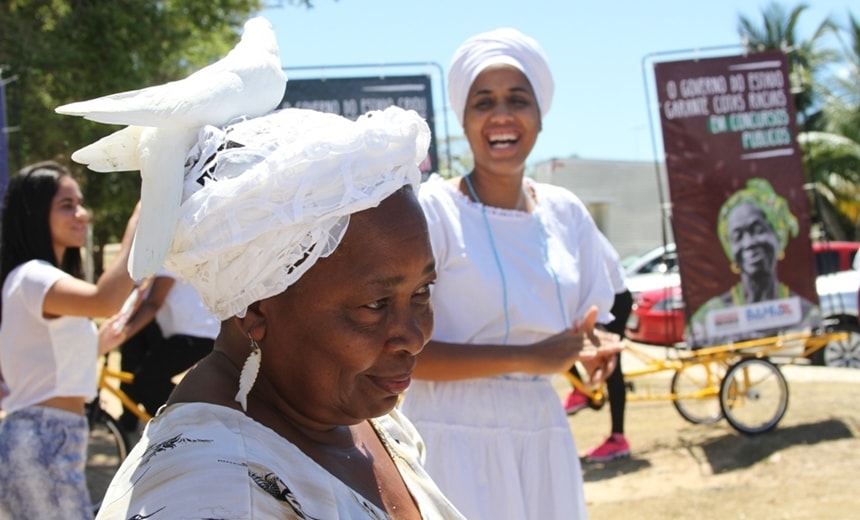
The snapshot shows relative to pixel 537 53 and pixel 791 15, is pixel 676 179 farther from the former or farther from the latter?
pixel 791 15

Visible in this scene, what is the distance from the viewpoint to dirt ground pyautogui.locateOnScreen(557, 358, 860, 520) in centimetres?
644

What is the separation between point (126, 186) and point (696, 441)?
9.91 meters

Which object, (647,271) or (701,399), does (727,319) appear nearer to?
(701,399)

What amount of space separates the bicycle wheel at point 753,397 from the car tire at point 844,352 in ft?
12.4

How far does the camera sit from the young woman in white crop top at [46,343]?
12.2ft

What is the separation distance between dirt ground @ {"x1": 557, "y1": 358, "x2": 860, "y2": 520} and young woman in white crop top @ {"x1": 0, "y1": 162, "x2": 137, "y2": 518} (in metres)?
3.80

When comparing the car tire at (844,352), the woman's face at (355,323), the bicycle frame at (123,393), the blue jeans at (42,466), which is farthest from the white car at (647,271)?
the woman's face at (355,323)

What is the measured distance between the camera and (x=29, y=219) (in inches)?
156

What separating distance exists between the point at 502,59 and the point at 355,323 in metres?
1.54

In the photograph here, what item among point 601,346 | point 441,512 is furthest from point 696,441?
point 441,512

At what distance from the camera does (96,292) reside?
3.60 meters

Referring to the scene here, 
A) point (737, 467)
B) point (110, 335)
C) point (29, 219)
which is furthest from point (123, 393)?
point (737, 467)

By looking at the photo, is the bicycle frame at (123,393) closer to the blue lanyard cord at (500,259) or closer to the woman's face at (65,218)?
the woman's face at (65,218)

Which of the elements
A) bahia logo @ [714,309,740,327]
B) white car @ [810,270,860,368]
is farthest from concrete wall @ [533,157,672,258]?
bahia logo @ [714,309,740,327]
